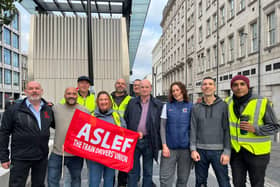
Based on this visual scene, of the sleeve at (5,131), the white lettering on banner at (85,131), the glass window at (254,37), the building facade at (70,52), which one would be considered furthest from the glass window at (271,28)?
the sleeve at (5,131)

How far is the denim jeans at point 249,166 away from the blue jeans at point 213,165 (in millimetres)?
152

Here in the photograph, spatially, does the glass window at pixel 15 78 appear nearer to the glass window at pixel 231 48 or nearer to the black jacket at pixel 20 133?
the glass window at pixel 231 48

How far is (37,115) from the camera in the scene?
330 cm

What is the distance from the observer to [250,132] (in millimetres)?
3131

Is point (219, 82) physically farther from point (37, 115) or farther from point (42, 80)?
point (37, 115)

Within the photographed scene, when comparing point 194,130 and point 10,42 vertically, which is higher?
point 10,42

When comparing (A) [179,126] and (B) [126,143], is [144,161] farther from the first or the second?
(A) [179,126]

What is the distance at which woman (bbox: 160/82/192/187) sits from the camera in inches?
137

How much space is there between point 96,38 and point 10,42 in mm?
47036

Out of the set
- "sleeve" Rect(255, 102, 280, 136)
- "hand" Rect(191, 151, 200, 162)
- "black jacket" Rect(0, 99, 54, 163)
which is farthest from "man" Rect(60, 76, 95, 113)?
"sleeve" Rect(255, 102, 280, 136)

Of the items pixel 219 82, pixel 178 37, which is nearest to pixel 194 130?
pixel 219 82

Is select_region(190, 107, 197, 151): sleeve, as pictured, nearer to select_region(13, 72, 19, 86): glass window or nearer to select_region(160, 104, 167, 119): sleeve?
select_region(160, 104, 167, 119): sleeve

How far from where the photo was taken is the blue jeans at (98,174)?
11.4 feet

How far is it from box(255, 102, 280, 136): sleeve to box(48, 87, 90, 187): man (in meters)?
2.49
